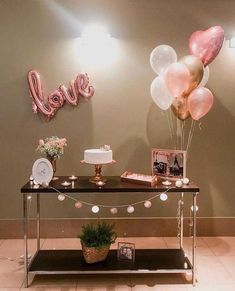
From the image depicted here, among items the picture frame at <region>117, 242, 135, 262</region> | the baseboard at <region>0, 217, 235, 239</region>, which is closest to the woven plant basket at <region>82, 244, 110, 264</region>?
the picture frame at <region>117, 242, 135, 262</region>

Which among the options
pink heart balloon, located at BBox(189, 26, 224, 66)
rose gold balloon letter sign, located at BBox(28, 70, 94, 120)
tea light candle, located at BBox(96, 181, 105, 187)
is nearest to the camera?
tea light candle, located at BBox(96, 181, 105, 187)

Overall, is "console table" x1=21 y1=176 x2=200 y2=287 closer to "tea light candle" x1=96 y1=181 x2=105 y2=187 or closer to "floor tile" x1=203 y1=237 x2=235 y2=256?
"tea light candle" x1=96 y1=181 x2=105 y2=187

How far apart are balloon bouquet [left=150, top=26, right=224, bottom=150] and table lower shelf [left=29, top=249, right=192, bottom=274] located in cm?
122

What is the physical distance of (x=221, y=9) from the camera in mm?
3758

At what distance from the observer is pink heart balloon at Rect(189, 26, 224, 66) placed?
10.0ft

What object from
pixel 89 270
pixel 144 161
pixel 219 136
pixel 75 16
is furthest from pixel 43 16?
pixel 89 270

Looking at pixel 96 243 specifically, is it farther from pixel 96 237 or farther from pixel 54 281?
pixel 54 281

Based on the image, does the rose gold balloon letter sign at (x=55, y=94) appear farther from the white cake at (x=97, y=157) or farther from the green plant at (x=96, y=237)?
the green plant at (x=96, y=237)

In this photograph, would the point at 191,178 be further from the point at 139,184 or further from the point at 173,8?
the point at 173,8

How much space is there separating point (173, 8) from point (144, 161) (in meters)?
1.58

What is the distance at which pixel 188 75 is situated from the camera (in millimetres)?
2926

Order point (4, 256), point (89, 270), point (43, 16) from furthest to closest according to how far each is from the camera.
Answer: point (43, 16) < point (4, 256) < point (89, 270)

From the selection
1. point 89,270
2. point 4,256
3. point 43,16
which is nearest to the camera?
point 89,270

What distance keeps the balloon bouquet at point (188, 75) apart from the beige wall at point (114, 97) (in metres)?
0.61
